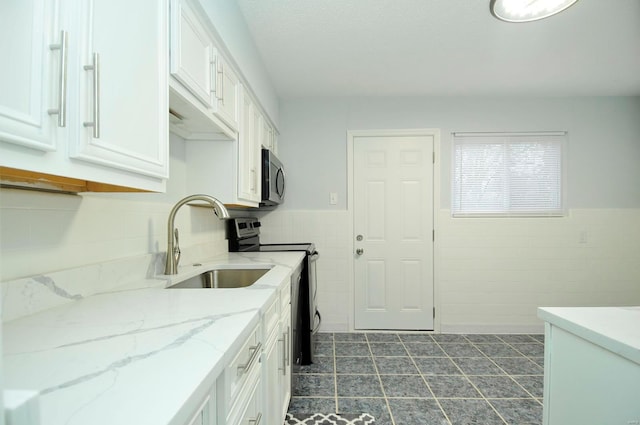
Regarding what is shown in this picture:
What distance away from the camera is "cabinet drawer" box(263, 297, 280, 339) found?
1.27 metres

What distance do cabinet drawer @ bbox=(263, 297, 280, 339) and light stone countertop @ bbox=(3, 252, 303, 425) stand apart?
145 mm

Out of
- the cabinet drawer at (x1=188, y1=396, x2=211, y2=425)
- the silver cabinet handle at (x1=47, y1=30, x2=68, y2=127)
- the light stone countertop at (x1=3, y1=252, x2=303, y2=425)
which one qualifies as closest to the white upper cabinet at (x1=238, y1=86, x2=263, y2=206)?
the light stone countertop at (x1=3, y1=252, x2=303, y2=425)

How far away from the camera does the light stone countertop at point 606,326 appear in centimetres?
86

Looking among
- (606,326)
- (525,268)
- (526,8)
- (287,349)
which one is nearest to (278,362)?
(287,349)

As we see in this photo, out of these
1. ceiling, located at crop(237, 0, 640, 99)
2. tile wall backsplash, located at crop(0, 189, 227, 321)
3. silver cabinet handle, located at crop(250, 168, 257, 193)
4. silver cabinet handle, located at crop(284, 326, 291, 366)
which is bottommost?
silver cabinet handle, located at crop(284, 326, 291, 366)

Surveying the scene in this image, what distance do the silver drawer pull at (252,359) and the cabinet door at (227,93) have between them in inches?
43.8

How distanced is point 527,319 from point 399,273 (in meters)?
1.32

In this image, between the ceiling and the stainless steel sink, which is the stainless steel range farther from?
the ceiling

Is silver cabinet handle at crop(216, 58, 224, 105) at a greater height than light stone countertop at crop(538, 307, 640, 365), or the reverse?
silver cabinet handle at crop(216, 58, 224, 105)

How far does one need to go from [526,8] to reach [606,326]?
154 cm

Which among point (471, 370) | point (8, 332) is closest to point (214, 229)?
point (8, 332)

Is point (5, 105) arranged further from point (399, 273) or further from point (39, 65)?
point (399, 273)

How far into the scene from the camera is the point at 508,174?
334 cm

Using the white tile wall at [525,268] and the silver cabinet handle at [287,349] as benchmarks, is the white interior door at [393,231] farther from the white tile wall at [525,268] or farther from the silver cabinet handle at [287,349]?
the silver cabinet handle at [287,349]
